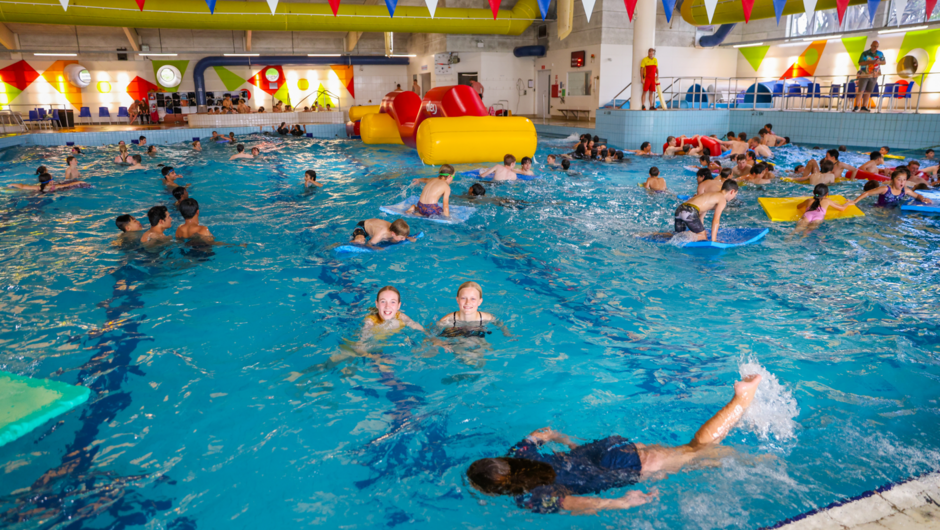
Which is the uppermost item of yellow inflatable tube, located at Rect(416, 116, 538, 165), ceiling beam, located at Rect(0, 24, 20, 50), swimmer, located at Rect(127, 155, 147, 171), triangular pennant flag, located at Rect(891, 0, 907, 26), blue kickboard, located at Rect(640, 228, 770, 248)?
ceiling beam, located at Rect(0, 24, 20, 50)

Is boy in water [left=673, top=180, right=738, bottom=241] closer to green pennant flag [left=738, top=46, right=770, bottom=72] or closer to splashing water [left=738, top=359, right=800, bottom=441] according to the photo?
splashing water [left=738, top=359, right=800, bottom=441]

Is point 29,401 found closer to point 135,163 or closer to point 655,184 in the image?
point 655,184

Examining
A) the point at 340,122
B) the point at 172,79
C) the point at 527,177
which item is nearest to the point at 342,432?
the point at 527,177

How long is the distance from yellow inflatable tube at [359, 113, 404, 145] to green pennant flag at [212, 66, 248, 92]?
31.5 feet

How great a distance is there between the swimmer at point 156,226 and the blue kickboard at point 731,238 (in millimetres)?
5340

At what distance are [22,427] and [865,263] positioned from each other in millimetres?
6550

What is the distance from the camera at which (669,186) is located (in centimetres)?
1004

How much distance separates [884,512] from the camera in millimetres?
2074

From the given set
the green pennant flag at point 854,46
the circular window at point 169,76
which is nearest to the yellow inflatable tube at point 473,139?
the green pennant flag at point 854,46

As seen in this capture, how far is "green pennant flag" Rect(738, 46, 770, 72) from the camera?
20078 mm

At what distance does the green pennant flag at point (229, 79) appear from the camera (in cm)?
2275

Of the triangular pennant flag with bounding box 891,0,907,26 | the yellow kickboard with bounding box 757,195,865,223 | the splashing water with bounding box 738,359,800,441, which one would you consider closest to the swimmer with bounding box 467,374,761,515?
the splashing water with bounding box 738,359,800,441

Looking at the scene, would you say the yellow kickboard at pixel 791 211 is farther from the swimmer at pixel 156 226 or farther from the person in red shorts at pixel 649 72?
the swimmer at pixel 156 226

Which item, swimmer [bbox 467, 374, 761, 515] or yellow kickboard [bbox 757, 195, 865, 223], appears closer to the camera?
swimmer [bbox 467, 374, 761, 515]
